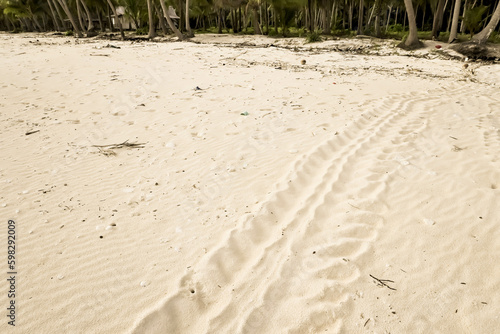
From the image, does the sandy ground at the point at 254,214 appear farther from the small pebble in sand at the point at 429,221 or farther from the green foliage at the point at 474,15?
the green foliage at the point at 474,15

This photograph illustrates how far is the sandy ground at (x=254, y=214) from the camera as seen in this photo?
78.8 inches

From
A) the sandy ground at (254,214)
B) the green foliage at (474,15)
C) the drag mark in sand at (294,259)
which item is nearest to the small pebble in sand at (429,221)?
the sandy ground at (254,214)

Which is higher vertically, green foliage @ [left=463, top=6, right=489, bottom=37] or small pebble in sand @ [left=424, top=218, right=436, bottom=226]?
green foliage @ [left=463, top=6, right=489, bottom=37]

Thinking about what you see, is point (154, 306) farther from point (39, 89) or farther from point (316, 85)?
point (39, 89)

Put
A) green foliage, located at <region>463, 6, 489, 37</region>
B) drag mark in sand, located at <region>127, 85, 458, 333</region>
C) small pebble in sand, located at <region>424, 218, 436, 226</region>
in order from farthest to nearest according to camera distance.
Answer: green foliage, located at <region>463, 6, 489, 37</region>, small pebble in sand, located at <region>424, 218, 436, 226</region>, drag mark in sand, located at <region>127, 85, 458, 333</region>

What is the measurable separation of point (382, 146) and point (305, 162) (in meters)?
1.24

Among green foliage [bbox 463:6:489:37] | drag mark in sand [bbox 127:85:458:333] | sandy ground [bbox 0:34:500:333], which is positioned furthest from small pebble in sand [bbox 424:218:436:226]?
green foliage [bbox 463:6:489:37]

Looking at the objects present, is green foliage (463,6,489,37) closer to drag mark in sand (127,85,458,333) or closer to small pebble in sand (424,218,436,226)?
drag mark in sand (127,85,458,333)

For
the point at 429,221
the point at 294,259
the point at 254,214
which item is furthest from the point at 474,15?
the point at 294,259

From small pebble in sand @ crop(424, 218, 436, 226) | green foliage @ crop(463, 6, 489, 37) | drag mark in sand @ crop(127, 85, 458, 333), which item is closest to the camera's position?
drag mark in sand @ crop(127, 85, 458, 333)

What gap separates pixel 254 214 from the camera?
2.87 meters

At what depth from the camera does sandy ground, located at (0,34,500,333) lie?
2002 millimetres

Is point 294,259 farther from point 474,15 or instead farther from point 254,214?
point 474,15

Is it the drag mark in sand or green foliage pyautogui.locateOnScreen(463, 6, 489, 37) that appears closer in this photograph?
the drag mark in sand
